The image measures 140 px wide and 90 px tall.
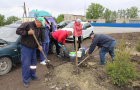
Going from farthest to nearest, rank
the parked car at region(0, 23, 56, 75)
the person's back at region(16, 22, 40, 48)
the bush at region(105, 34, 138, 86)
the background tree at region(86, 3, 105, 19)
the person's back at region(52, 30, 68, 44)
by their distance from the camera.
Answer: the background tree at region(86, 3, 105, 19) < the person's back at region(52, 30, 68, 44) < the parked car at region(0, 23, 56, 75) < the bush at region(105, 34, 138, 86) < the person's back at region(16, 22, 40, 48)

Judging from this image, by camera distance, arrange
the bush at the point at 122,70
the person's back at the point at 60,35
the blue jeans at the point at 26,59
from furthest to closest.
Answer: the person's back at the point at 60,35, the bush at the point at 122,70, the blue jeans at the point at 26,59

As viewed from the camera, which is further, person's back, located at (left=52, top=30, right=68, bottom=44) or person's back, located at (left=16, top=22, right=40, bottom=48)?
person's back, located at (left=52, top=30, right=68, bottom=44)

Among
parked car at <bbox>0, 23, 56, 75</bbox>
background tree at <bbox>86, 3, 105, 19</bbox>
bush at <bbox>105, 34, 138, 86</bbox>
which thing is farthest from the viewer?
background tree at <bbox>86, 3, 105, 19</bbox>

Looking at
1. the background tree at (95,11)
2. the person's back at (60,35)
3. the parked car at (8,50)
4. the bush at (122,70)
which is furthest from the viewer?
the background tree at (95,11)

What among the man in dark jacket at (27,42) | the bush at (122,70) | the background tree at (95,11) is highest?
the background tree at (95,11)

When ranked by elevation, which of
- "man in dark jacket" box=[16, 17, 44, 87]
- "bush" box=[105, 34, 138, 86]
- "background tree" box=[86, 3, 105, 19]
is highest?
"background tree" box=[86, 3, 105, 19]

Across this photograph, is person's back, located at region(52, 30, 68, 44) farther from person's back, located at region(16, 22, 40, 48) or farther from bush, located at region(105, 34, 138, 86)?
bush, located at region(105, 34, 138, 86)

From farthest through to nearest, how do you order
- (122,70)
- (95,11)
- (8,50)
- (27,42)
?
1. (95,11)
2. (8,50)
3. (122,70)
4. (27,42)

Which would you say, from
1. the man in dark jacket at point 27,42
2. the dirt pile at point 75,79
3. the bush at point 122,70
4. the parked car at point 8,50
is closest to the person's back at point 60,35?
the dirt pile at point 75,79

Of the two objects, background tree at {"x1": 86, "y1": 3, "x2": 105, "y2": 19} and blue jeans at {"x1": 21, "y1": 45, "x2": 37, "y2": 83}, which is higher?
background tree at {"x1": 86, "y1": 3, "x2": 105, "y2": 19}

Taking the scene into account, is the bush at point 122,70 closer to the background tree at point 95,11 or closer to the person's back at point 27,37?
the person's back at point 27,37

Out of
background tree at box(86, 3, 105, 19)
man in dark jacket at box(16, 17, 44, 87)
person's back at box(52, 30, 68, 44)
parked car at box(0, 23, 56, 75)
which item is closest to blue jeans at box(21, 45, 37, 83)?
man in dark jacket at box(16, 17, 44, 87)

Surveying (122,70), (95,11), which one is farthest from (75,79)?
(95,11)

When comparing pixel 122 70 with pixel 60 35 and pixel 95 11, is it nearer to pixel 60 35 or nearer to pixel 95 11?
pixel 60 35
